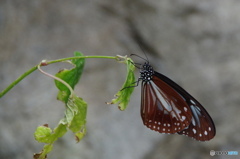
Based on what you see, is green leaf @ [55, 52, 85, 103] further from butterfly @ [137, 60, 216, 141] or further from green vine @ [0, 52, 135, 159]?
butterfly @ [137, 60, 216, 141]

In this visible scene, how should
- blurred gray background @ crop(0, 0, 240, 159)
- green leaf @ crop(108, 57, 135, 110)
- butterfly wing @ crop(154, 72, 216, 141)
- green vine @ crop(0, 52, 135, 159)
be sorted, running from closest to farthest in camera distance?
1. green vine @ crop(0, 52, 135, 159)
2. green leaf @ crop(108, 57, 135, 110)
3. butterfly wing @ crop(154, 72, 216, 141)
4. blurred gray background @ crop(0, 0, 240, 159)

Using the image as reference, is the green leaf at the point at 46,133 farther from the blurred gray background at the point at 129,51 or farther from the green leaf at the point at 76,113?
the blurred gray background at the point at 129,51

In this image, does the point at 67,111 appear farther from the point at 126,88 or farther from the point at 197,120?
the point at 197,120

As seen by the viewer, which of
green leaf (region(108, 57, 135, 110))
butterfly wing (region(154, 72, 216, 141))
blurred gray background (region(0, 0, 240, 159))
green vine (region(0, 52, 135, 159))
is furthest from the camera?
blurred gray background (region(0, 0, 240, 159))

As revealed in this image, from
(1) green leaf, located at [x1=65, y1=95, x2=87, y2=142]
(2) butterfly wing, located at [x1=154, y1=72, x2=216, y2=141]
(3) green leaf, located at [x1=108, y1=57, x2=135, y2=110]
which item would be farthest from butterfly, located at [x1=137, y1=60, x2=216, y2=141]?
(1) green leaf, located at [x1=65, y1=95, x2=87, y2=142]

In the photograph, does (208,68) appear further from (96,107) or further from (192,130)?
(192,130)

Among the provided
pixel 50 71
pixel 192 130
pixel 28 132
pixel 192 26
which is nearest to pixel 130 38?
pixel 192 26

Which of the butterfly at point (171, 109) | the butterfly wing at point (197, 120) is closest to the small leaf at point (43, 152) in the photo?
the butterfly at point (171, 109)

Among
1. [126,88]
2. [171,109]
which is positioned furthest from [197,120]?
[126,88]
